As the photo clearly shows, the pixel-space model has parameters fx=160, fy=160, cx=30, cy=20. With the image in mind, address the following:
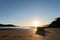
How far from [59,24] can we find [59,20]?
815 cm

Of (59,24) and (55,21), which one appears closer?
(59,24)

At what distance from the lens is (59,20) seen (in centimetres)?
13000

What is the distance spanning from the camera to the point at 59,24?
402ft

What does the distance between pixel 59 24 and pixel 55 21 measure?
12.6m

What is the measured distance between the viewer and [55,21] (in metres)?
135

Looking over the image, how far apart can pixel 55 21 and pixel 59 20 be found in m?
5.53
